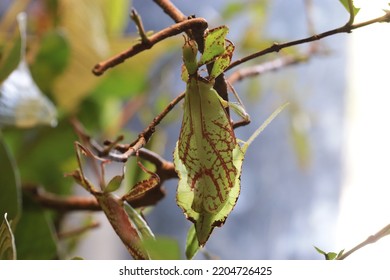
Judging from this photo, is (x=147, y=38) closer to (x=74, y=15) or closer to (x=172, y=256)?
(x=172, y=256)

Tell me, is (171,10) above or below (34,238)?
above

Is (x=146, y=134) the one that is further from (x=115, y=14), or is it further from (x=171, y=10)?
(x=115, y=14)

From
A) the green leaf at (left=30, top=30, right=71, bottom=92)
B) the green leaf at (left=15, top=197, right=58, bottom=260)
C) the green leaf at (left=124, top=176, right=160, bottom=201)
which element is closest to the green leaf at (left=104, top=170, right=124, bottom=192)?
the green leaf at (left=124, top=176, right=160, bottom=201)

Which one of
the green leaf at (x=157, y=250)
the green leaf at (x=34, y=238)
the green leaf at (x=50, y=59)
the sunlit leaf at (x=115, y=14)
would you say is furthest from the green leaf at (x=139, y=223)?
the sunlit leaf at (x=115, y=14)

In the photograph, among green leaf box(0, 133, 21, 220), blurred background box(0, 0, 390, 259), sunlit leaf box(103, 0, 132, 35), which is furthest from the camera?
sunlit leaf box(103, 0, 132, 35)

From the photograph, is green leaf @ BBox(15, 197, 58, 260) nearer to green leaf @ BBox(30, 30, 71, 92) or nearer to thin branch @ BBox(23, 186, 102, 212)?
thin branch @ BBox(23, 186, 102, 212)

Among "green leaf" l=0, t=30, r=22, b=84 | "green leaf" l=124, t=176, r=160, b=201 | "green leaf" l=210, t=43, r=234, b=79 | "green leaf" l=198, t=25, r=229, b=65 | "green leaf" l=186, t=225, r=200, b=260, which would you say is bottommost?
"green leaf" l=186, t=225, r=200, b=260

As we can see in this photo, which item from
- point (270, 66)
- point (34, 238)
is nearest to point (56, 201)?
point (34, 238)

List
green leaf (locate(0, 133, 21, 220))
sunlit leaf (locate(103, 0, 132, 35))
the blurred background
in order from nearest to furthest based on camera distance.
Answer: green leaf (locate(0, 133, 21, 220)) → the blurred background → sunlit leaf (locate(103, 0, 132, 35))
